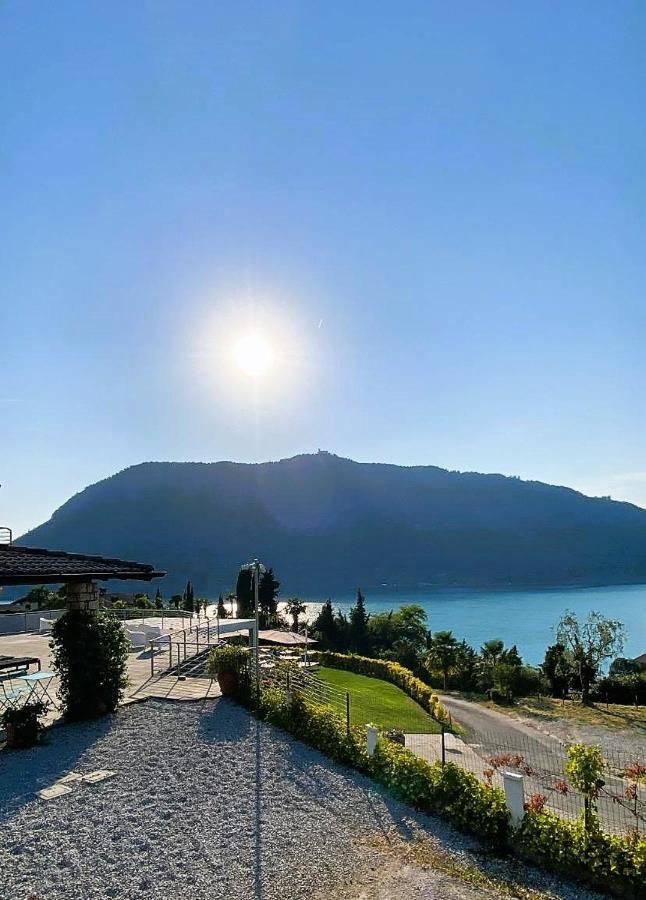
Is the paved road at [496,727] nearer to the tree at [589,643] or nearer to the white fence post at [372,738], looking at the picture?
the white fence post at [372,738]

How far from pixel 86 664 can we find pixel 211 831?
17.2ft

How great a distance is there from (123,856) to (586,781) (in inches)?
205

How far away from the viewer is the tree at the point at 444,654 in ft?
112

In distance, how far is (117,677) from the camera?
11.1 metres

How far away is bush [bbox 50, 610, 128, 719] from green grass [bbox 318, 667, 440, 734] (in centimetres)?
501

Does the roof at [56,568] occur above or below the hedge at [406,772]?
above

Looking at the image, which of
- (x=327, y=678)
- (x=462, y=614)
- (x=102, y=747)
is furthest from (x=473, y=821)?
(x=462, y=614)

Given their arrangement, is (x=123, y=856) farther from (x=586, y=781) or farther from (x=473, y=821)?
(x=586, y=781)

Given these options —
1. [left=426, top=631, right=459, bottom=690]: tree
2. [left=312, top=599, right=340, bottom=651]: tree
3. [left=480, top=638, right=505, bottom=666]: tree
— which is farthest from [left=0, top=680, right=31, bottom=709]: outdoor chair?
[left=312, top=599, right=340, bottom=651]: tree

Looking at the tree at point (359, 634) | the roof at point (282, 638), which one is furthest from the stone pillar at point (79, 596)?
the tree at point (359, 634)

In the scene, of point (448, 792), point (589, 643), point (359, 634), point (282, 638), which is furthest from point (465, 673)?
point (448, 792)

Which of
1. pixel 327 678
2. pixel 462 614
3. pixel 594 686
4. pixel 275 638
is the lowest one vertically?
pixel 462 614

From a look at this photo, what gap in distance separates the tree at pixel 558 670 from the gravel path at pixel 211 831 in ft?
105

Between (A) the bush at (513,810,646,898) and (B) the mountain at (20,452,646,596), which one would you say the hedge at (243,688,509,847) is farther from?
(B) the mountain at (20,452,646,596)
